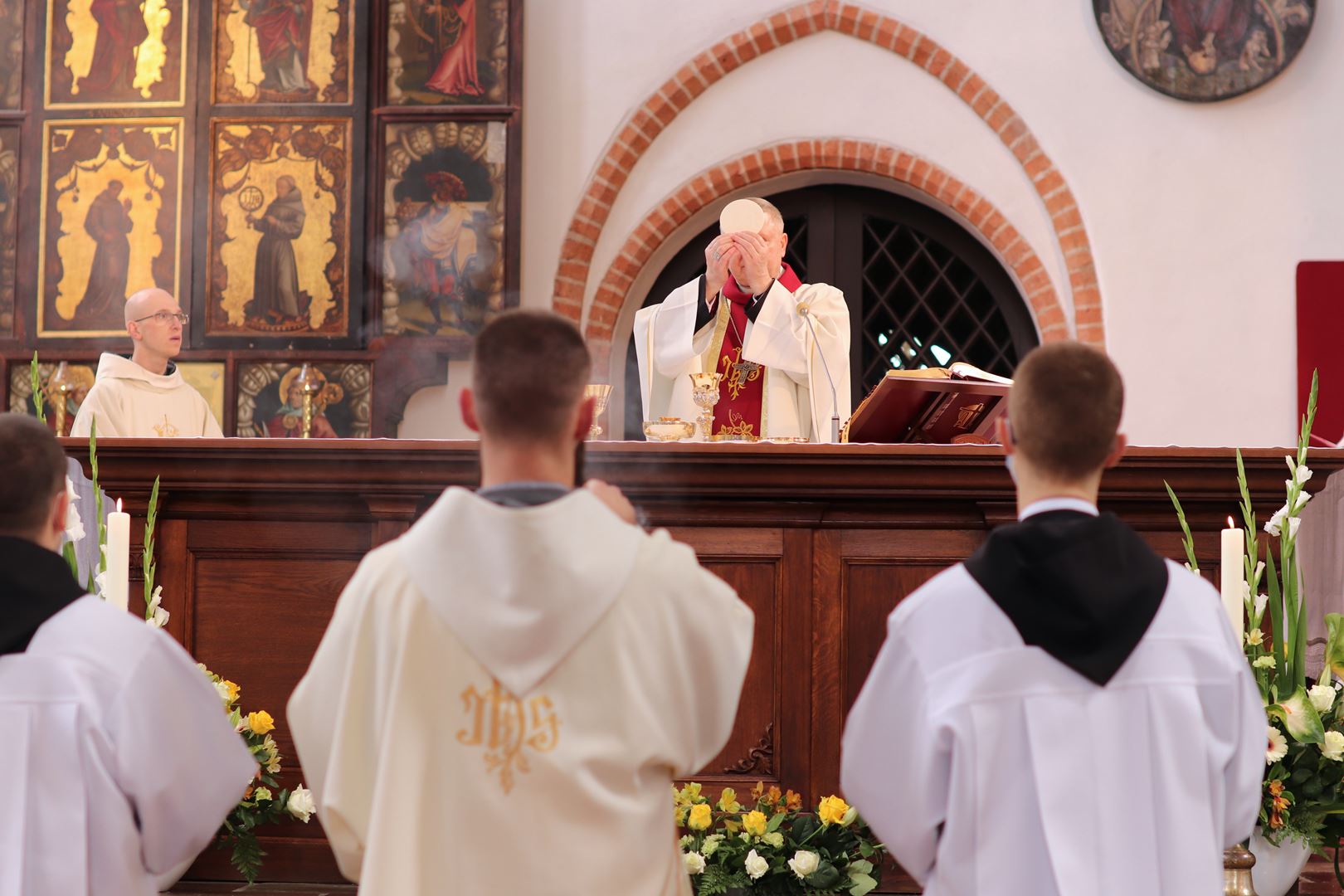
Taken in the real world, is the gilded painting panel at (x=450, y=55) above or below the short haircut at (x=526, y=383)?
above

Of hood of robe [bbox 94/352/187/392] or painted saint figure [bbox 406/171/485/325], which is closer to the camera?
hood of robe [bbox 94/352/187/392]

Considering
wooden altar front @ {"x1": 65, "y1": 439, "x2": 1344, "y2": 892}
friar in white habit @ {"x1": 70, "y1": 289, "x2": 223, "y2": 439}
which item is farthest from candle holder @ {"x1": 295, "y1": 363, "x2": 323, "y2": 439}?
wooden altar front @ {"x1": 65, "y1": 439, "x2": 1344, "y2": 892}

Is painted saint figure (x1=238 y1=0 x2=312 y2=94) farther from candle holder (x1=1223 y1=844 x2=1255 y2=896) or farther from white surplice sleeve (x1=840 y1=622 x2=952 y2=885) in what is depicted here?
white surplice sleeve (x1=840 y1=622 x2=952 y2=885)

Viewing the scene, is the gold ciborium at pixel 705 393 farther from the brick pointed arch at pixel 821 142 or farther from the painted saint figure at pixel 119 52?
the painted saint figure at pixel 119 52

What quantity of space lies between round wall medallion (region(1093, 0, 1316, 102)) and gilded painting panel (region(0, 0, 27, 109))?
5549 mm

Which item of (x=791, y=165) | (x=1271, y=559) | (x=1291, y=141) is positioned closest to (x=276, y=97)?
(x=791, y=165)

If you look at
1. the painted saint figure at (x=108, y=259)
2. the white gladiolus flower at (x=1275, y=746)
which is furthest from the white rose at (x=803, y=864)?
the painted saint figure at (x=108, y=259)

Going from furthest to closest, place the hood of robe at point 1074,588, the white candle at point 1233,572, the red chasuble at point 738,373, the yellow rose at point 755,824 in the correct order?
1. the red chasuble at point 738,373
2. the yellow rose at point 755,824
3. the white candle at point 1233,572
4. the hood of robe at point 1074,588

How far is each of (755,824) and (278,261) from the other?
16.6ft

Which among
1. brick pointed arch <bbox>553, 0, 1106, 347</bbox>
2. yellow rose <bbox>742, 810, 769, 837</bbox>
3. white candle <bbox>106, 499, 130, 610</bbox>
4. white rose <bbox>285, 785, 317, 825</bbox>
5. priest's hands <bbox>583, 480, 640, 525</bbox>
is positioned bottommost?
white rose <bbox>285, 785, 317, 825</bbox>

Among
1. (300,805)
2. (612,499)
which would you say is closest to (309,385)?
(300,805)

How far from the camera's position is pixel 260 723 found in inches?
141

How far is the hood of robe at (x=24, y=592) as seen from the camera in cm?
212

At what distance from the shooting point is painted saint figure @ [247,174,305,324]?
24.5 feet
